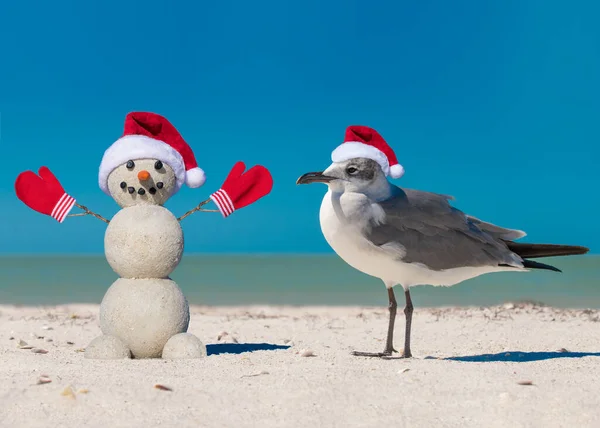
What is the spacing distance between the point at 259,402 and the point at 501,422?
5.17 feet

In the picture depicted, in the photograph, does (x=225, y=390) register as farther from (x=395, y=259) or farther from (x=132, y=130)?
(x=132, y=130)

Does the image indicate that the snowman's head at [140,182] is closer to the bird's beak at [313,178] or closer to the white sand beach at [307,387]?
the bird's beak at [313,178]

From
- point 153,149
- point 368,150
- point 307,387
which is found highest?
point 368,150

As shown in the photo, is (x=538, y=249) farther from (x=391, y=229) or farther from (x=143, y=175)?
(x=143, y=175)

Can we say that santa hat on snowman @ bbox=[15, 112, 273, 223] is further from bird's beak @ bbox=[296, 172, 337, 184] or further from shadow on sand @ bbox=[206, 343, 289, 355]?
shadow on sand @ bbox=[206, 343, 289, 355]

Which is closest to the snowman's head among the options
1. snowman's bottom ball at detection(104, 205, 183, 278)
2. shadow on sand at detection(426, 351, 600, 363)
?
snowman's bottom ball at detection(104, 205, 183, 278)

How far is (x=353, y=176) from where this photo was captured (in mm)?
6301

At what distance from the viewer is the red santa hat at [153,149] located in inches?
263

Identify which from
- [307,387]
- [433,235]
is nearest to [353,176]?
[433,235]

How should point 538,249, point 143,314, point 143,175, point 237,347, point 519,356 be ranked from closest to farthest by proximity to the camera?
point 143,314 < point 143,175 < point 538,249 < point 519,356 < point 237,347

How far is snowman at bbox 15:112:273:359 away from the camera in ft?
21.1

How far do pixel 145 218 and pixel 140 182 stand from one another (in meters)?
0.39

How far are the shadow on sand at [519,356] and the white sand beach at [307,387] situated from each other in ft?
0.04

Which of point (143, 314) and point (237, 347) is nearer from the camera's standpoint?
point (143, 314)
